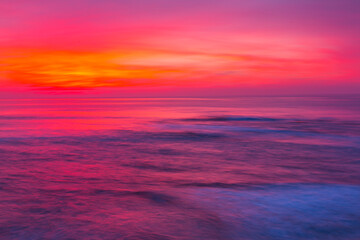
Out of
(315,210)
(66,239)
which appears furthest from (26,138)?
(315,210)

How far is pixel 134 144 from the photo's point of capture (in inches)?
376

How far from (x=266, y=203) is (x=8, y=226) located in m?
2.88

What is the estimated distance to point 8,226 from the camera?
3.58 meters

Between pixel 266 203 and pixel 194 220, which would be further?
pixel 266 203

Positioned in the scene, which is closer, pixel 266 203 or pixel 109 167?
pixel 266 203

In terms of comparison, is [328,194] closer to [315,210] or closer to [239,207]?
[315,210]

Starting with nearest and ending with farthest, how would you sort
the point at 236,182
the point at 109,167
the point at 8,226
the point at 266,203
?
1. the point at 8,226
2. the point at 266,203
3. the point at 236,182
4. the point at 109,167

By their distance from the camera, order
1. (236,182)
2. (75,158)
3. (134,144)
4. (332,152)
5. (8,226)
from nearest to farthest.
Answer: (8,226) → (236,182) → (75,158) → (332,152) → (134,144)

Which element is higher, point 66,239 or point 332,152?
point 332,152

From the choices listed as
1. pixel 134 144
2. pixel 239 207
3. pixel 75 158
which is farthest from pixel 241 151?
pixel 239 207

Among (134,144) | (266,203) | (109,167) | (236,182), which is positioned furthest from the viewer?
(134,144)

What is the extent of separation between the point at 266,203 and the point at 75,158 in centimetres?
435

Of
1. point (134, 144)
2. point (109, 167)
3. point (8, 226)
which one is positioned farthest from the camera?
point (134, 144)

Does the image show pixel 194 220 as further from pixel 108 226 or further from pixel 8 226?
pixel 8 226
